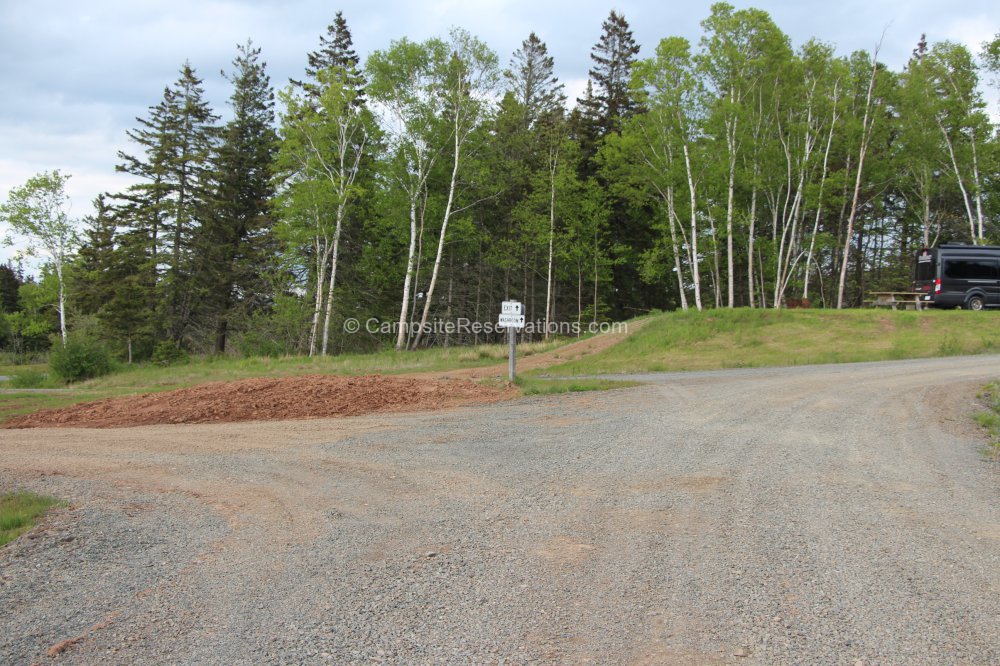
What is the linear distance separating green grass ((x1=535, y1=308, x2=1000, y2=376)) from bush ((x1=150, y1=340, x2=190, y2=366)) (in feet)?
79.8

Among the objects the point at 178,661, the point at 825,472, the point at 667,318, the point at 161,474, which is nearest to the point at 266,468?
the point at 161,474

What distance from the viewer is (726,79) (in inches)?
1049

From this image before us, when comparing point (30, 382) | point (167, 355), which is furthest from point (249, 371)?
point (167, 355)

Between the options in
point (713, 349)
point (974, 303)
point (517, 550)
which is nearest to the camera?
point (517, 550)

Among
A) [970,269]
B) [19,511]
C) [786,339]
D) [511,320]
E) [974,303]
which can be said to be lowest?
[19,511]

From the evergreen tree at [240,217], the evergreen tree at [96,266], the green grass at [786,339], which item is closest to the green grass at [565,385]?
the green grass at [786,339]

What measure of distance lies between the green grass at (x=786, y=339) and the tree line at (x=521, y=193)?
4.56m

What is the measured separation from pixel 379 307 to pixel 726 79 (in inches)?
858

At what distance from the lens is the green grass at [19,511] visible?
4.74m

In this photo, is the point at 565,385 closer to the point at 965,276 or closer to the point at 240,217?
the point at 965,276

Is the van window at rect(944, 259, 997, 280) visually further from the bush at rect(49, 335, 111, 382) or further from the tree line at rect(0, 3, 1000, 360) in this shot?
the bush at rect(49, 335, 111, 382)

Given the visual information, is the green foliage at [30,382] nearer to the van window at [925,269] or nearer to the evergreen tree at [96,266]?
the evergreen tree at [96,266]

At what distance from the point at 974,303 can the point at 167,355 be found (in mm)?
40177

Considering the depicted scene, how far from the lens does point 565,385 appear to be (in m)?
13.6
